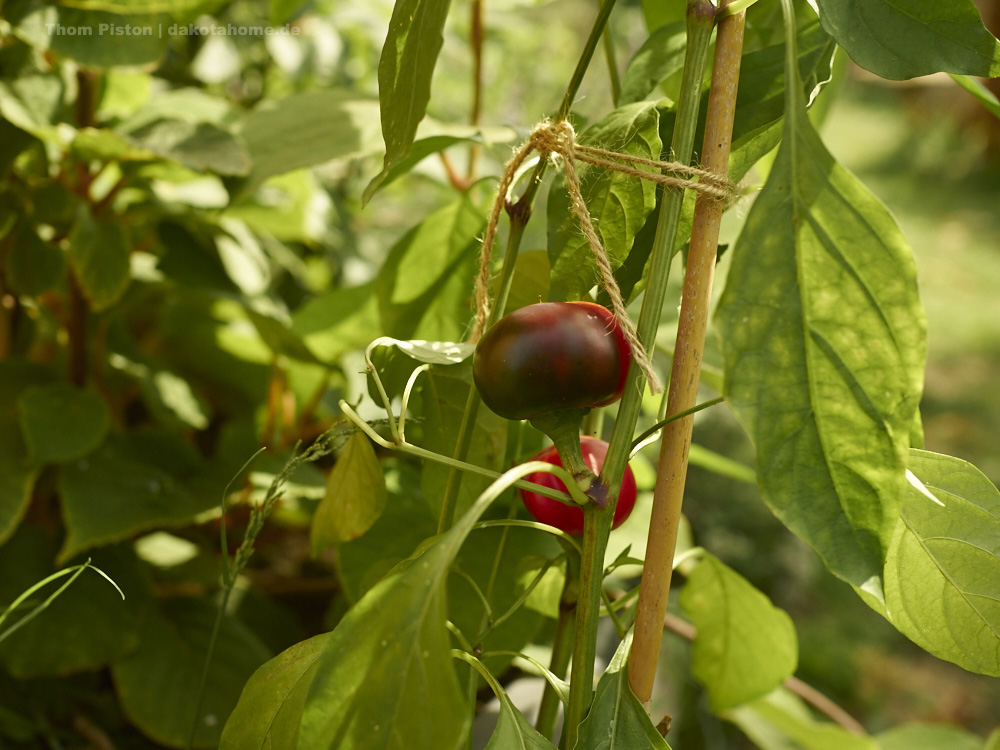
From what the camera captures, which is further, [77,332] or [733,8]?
[77,332]

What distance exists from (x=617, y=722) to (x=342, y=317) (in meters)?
0.47

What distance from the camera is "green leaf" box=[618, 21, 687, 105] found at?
0.42 meters

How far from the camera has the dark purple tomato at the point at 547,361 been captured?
31 cm

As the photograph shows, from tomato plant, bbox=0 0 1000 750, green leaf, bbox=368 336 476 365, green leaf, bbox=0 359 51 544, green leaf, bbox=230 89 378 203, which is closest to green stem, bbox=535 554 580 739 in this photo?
tomato plant, bbox=0 0 1000 750

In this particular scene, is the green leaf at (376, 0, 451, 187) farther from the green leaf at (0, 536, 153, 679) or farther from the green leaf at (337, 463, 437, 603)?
the green leaf at (0, 536, 153, 679)

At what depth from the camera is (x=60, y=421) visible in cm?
64

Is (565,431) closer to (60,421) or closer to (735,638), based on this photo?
(735,638)

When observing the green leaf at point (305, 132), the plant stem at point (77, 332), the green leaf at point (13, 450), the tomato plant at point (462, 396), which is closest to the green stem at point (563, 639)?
the tomato plant at point (462, 396)

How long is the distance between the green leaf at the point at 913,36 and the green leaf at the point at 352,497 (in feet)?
0.88

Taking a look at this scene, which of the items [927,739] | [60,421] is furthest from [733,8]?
[927,739]

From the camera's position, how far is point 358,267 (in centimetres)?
95

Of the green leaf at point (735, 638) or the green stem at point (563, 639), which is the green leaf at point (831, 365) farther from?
the green leaf at point (735, 638)

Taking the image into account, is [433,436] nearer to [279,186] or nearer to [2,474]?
[2,474]

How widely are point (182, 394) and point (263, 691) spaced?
0.48 m
